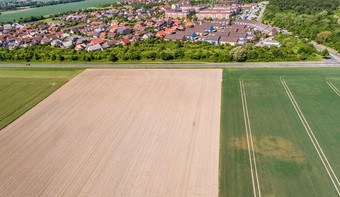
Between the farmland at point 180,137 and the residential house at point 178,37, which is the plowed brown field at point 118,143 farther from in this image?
the residential house at point 178,37

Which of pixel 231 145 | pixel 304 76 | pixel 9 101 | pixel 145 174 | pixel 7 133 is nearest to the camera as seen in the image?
pixel 145 174

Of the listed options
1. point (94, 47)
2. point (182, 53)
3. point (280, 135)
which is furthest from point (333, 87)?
point (94, 47)

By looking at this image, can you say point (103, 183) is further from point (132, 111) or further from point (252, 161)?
point (252, 161)

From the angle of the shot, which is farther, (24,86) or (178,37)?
(178,37)

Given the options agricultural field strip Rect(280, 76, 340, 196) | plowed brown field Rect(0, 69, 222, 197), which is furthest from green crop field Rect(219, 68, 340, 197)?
plowed brown field Rect(0, 69, 222, 197)

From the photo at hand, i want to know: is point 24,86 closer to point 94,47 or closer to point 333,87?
point 94,47

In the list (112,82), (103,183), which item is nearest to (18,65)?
(112,82)

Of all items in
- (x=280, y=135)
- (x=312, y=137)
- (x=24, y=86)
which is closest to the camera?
(x=312, y=137)
